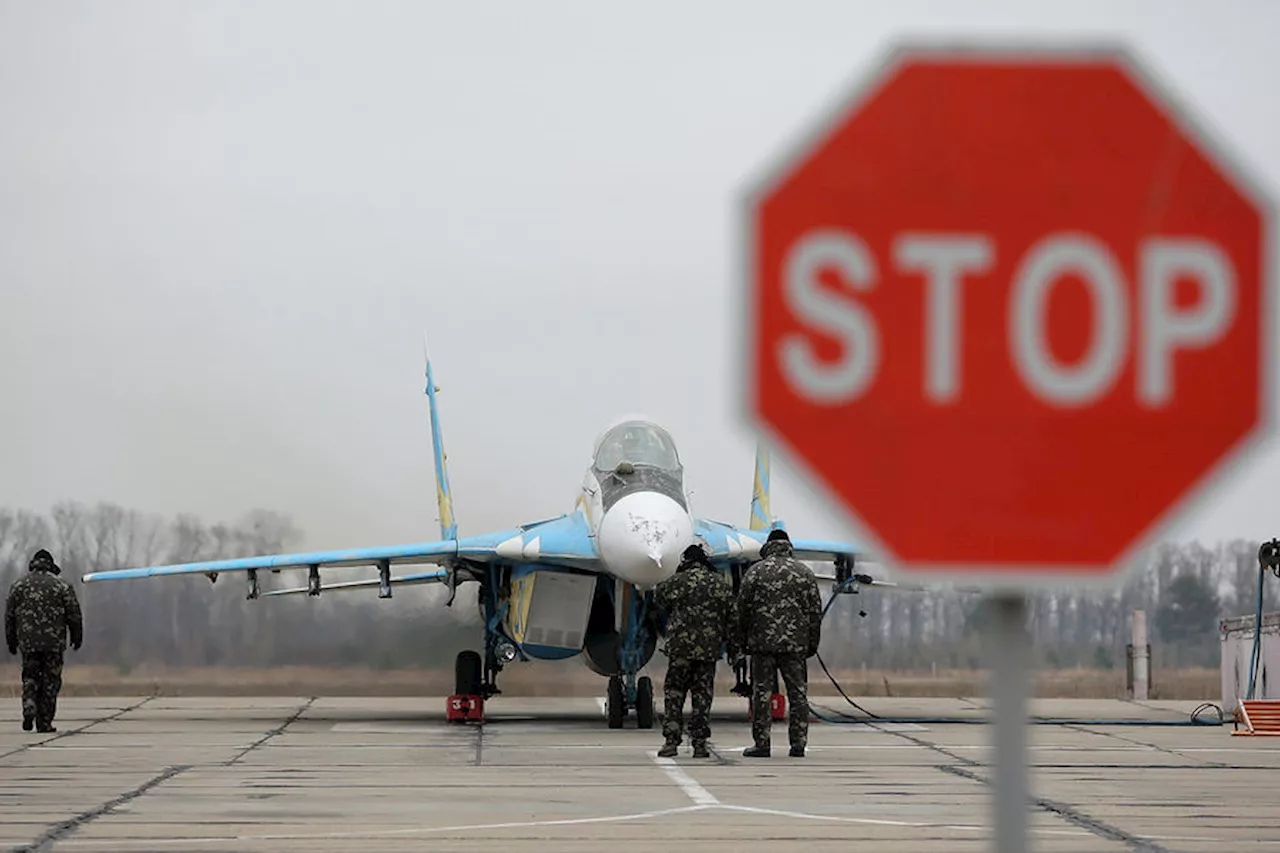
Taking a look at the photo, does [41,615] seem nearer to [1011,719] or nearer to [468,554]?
[468,554]

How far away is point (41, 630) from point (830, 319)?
1845 centimetres

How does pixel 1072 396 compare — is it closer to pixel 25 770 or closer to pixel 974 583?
pixel 974 583

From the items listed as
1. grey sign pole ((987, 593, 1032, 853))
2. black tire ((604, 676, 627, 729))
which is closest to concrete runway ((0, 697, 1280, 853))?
black tire ((604, 676, 627, 729))

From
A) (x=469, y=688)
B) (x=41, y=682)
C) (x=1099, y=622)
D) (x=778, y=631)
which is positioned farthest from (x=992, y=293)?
(x=1099, y=622)

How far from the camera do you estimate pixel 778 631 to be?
52.5 feet

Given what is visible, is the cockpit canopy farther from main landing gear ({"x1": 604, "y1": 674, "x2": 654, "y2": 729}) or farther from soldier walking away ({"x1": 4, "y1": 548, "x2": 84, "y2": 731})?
soldier walking away ({"x1": 4, "y1": 548, "x2": 84, "y2": 731})

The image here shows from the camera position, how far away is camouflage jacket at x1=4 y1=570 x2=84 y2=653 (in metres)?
20.0

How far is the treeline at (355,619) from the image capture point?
28750mm

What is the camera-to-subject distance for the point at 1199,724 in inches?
877

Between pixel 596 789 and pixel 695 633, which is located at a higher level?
pixel 695 633

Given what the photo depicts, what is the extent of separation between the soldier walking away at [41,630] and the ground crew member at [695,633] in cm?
670

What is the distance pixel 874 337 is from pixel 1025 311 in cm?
22

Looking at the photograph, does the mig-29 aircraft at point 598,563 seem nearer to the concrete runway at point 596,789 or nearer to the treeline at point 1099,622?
the concrete runway at point 596,789

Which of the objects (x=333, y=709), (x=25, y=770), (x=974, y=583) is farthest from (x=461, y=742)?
(x=974, y=583)
